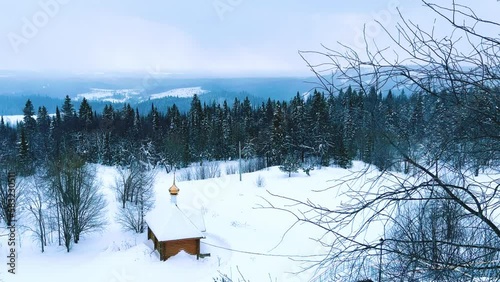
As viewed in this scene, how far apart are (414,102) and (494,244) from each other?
2.65 feet

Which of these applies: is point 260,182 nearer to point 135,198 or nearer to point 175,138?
point 135,198

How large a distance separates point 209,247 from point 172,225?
7.91 ft

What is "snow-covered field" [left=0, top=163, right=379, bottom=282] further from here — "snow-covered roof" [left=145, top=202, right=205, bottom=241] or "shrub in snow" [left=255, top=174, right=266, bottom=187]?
"snow-covered roof" [left=145, top=202, right=205, bottom=241]

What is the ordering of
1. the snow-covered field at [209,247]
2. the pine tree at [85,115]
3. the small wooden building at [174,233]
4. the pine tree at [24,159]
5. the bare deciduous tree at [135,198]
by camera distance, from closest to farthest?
the snow-covered field at [209,247]
the small wooden building at [174,233]
the bare deciduous tree at [135,198]
the pine tree at [24,159]
the pine tree at [85,115]

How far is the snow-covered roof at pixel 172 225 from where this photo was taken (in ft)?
58.3

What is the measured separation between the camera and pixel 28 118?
50406 millimetres

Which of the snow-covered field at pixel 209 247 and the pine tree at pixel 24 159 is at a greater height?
the pine tree at pixel 24 159

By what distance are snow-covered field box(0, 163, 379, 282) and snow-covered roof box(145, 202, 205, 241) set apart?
0.98m

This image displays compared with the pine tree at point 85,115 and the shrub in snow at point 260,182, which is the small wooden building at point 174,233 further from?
the pine tree at point 85,115

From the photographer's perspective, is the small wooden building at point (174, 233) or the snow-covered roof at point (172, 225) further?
the snow-covered roof at point (172, 225)

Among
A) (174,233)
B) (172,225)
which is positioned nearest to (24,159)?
(172,225)

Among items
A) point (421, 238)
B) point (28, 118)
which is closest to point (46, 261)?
point (421, 238)

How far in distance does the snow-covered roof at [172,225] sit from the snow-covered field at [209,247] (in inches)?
38.6

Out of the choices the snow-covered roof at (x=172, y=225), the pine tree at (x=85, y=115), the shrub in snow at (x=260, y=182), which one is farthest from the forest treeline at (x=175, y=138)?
the snow-covered roof at (x=172, y=225)
